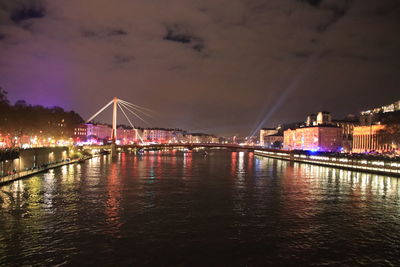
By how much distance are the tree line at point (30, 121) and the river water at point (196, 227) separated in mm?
28492

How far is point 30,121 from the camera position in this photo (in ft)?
201

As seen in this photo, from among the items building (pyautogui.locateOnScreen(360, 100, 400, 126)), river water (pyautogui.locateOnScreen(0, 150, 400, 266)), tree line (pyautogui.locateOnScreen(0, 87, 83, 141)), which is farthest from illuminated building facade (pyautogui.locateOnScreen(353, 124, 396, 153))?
tree line (pyautogui.locateOnScreen(0, 87, 83, 141))

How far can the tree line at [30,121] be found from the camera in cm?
5525

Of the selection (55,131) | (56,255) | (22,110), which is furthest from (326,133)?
(56,255)

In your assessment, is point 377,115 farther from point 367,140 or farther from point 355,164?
point 355,164

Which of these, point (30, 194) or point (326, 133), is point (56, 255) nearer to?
point (30, 194)

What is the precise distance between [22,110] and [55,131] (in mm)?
15969

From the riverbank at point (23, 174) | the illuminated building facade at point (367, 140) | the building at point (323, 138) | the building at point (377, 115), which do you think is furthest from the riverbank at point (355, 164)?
the building at point (323, 138)

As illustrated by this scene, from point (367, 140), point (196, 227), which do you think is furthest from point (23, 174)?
point (367, 140)

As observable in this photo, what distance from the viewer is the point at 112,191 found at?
31.0 meters

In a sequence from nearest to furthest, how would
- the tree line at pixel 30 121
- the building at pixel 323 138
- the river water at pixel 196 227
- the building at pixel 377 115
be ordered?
1. the river water at pixel 196 227
2. the tree line at pixel 30 121
3. the building at pixel 377 115
4. the building at pixel 323 138

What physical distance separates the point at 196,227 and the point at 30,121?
174ft

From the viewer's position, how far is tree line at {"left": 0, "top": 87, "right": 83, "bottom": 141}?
181 feet

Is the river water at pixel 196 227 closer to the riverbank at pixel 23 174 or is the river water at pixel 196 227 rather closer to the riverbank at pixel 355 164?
the riverbank at pixel 23 174
